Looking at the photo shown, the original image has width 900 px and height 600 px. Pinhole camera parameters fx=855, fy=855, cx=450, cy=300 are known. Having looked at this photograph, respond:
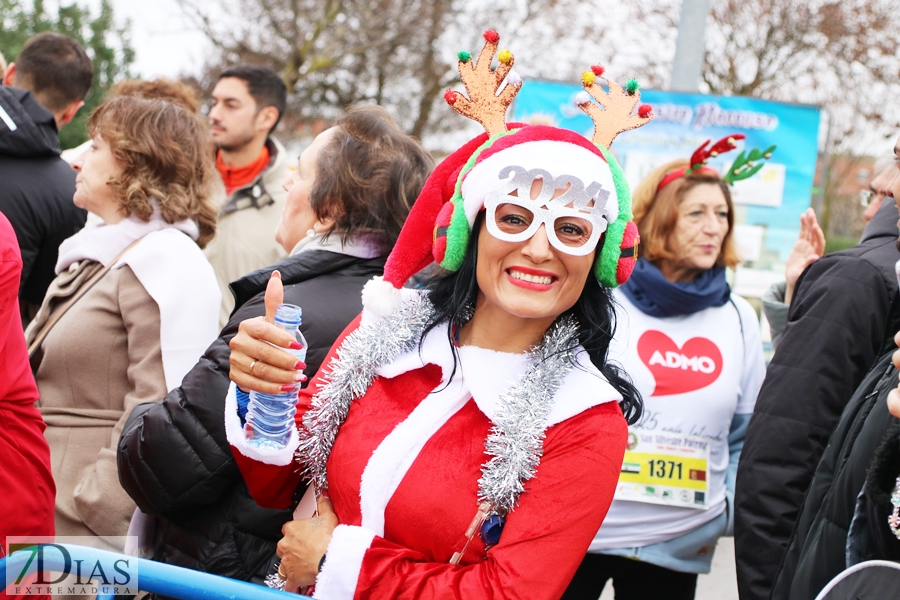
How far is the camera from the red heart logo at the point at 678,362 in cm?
306

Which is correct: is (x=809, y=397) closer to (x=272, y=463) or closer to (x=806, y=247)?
(x=806, y=247)

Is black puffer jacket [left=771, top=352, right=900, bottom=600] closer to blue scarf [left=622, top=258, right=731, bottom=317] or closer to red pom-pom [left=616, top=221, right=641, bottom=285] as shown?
red pom-pom [left=616, top=221, right=641, bottom=285]

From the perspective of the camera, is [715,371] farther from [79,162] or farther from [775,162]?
[775,162]

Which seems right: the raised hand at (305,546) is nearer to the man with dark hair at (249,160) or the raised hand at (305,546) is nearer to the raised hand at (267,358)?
the raised hand at (267,358)

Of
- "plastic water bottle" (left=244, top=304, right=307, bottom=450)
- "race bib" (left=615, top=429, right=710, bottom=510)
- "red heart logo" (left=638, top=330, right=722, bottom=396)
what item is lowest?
"race bib" (left=615, top=429, right=710, bottom=510)

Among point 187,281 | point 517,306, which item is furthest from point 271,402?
point 187,281

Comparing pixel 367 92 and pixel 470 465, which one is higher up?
pixel 367 92

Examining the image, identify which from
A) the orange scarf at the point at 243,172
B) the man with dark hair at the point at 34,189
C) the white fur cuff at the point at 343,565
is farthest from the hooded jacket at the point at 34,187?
the white fur cuff at the point at 343,565

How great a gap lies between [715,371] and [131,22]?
1610 cm

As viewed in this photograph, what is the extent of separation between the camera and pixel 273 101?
513 cm

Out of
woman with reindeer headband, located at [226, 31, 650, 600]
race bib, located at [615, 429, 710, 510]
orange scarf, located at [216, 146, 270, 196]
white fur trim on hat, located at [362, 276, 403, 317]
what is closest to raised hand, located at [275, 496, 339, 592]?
woman with reindeer headband, located at [226, 31, 650, 600]

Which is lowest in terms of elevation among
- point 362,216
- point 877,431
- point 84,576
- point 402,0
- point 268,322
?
point 84,576

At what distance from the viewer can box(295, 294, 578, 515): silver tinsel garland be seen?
1688mm

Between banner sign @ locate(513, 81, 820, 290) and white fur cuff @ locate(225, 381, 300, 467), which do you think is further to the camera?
banner sign @ locate(513, 81, 820, 290)
